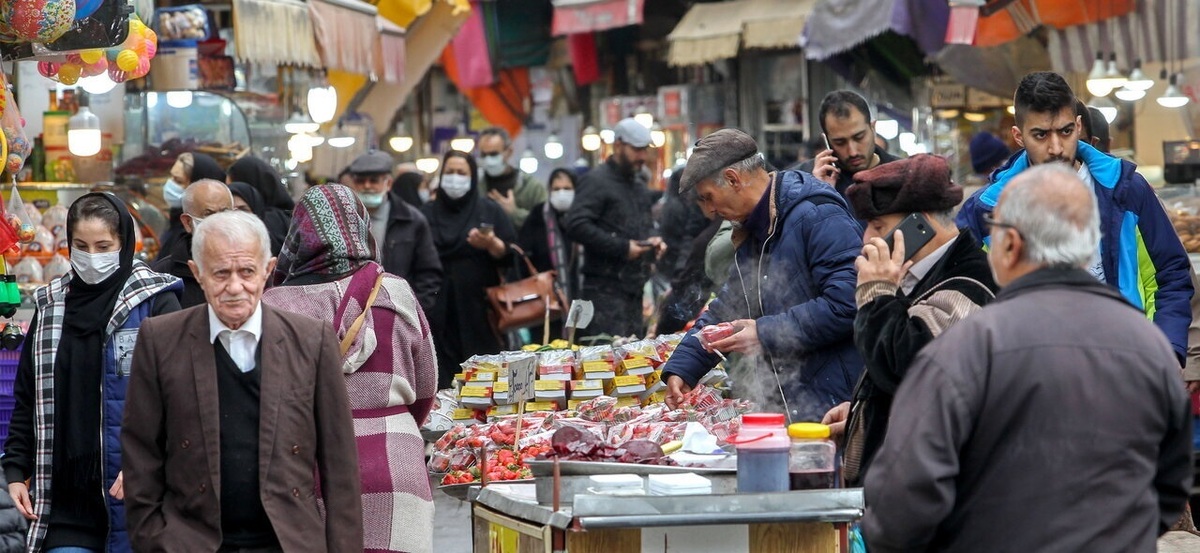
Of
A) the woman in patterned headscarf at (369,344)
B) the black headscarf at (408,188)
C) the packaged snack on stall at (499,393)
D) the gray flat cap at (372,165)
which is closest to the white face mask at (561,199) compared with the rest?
the black headscarf at (408,188)

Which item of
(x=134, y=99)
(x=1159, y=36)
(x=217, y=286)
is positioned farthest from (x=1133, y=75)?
(x=217, y=286)

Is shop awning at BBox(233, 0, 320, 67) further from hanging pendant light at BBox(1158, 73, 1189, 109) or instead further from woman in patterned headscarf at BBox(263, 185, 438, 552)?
hanging pendant light at BBox(1158, 73, 1189, 109)

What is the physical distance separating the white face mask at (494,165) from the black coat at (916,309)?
9.43 m

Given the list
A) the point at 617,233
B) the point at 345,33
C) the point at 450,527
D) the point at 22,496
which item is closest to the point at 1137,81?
the point at 617,233

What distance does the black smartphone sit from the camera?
14.3 feet

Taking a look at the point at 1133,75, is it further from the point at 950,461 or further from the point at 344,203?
the point at 950,461

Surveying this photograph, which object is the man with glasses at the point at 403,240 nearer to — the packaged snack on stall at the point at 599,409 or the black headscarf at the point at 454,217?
the black headscarf at the point at 454,217

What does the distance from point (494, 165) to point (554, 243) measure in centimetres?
147

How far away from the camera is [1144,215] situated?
5566 mm

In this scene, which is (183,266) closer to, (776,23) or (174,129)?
(174,129)

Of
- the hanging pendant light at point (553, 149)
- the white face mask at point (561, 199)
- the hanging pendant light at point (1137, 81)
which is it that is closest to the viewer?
the white face mask at point (561, 199)

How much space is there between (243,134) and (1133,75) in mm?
7107

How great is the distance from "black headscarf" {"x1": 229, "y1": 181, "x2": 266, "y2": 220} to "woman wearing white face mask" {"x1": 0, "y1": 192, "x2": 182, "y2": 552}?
8.68 ft

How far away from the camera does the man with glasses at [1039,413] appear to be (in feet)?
10.9
